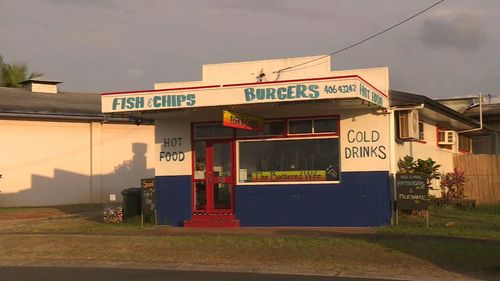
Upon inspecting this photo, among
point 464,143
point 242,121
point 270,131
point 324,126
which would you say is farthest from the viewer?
point 464,143

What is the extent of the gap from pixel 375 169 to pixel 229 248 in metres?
5.32

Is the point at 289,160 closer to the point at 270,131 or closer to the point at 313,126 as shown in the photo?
the point at 270,131

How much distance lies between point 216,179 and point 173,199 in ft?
4.86

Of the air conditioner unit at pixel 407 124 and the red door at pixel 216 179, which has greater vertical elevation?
the air conditioner unit at pixel 407 124

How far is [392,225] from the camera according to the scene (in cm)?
1642

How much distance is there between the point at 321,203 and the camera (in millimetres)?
Result: 17141

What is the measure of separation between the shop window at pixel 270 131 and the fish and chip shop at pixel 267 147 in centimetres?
3

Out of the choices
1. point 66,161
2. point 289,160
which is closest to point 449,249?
point 289,160

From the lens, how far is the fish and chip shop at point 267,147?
16.4m

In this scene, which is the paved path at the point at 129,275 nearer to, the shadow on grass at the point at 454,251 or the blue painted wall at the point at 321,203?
the shadow on grass at the point at 454,251

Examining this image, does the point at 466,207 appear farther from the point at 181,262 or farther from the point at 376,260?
the point at 181,262

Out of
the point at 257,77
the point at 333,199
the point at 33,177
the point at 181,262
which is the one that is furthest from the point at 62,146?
the point at 181,262

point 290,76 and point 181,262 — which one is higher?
point 290,76

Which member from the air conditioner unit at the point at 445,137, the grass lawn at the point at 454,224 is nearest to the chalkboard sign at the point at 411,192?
the grass lawn at the point at 454,224
